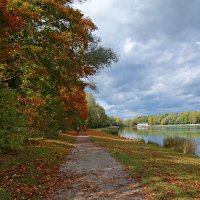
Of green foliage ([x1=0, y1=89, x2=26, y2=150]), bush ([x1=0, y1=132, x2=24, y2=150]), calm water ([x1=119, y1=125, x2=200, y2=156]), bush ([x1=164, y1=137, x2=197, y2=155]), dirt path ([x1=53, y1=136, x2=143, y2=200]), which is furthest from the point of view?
calm water ([x1=119, y1=125, x2=200, y2=156])

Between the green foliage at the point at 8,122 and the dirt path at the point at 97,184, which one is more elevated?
the green foliage at the point at 8,122

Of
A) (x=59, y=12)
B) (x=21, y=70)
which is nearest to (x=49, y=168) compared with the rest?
(x=21, y=70)

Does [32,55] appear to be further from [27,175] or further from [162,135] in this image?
[162,135]

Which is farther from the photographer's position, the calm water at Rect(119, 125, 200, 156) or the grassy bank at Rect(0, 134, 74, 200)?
the calm water at Rect(119, 125, 200, 156)

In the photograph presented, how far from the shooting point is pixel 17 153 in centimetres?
1786

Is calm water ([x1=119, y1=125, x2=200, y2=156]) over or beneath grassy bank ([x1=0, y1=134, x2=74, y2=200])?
over

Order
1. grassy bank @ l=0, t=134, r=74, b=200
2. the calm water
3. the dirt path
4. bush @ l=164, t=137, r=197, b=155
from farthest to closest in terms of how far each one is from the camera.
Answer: the calm water, bush @ l=164, t=137, r=197, b=155, grassy bank @ l=0, t=134, r=74, b=200, the dirt path

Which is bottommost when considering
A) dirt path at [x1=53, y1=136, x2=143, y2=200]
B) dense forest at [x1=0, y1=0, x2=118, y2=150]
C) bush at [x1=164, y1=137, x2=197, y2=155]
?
dirt path at [x1=53, y1=136, x2=143, y2=200]

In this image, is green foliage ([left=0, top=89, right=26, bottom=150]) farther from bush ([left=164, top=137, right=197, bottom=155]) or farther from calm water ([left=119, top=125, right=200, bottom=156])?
calm water ([left=119, top=125, right=200, bottom=156])

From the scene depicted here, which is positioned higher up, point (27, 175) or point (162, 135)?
point (162, 135)

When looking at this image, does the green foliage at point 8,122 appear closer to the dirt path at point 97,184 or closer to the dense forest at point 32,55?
the dense forest at point 32,55

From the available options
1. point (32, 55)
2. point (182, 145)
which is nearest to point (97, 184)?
point (32, 55)

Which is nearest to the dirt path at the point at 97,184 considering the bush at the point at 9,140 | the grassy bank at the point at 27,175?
the grassy bank at the point at 27,175

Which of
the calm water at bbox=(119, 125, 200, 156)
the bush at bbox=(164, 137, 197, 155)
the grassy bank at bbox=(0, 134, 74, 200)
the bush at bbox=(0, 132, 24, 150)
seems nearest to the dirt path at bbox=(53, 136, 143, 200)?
the grassy bank at bbox=(0, 134, 74, 200)
